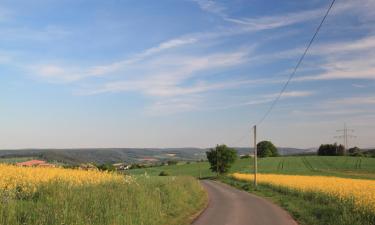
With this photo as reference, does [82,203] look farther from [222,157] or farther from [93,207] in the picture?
[222,157]

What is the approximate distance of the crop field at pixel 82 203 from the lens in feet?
45.6

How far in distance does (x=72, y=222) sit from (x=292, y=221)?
495 inches

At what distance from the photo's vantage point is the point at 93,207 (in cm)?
1684

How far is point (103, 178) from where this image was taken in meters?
26.5

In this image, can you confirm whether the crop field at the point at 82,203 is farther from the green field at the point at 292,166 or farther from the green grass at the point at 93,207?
the green field at the point at 292,166

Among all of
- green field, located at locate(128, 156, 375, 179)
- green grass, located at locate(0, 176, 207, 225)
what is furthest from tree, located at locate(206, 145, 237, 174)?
green grass, located at locate(0, 176, 207, 225)

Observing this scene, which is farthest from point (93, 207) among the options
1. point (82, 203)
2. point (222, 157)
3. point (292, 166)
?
point (292, 166)

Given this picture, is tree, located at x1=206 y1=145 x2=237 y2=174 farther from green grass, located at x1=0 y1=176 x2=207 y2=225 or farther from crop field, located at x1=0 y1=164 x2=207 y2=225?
green grass, located at x1=0 y1=176 x2=207 y2=225

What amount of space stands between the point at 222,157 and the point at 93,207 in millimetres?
100430

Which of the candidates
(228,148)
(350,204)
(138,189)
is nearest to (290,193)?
(350,204)

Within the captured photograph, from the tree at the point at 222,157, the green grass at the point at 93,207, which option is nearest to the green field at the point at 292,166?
the tree at the point at 222,157

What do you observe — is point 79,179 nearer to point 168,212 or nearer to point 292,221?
point 168,212

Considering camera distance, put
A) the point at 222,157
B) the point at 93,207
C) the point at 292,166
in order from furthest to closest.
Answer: the point at 292,166 → the point at 222,157 → the point at 93,207

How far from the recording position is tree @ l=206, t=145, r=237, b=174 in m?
117
